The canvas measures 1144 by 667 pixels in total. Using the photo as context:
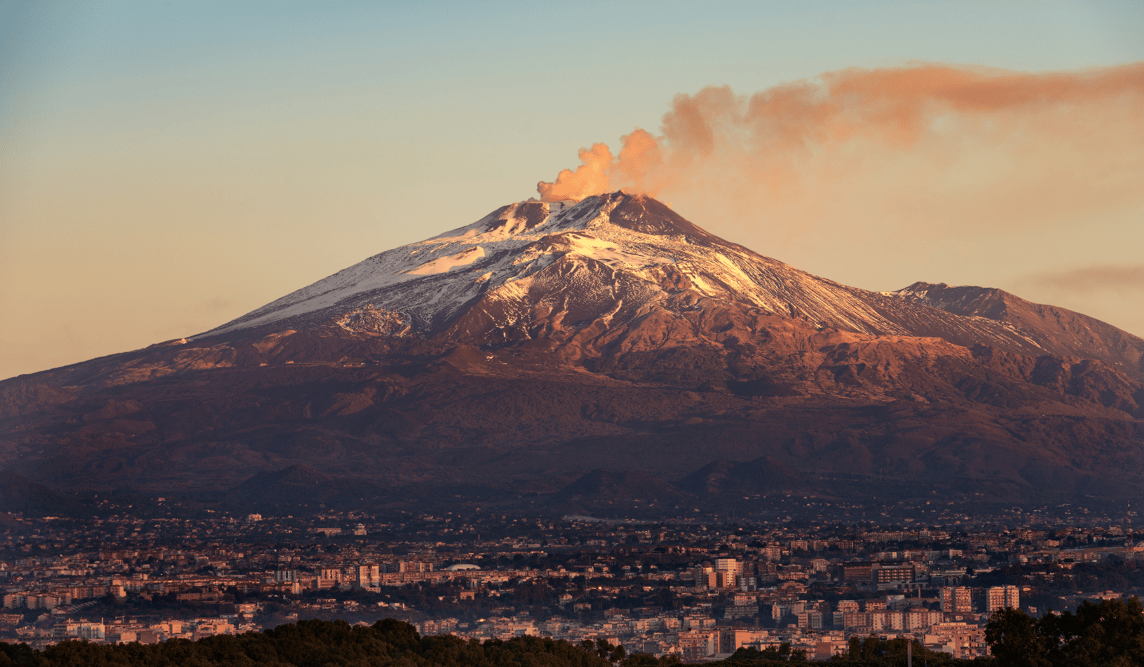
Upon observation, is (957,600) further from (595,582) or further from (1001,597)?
(595,582)

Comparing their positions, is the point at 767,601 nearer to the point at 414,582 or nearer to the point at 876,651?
the point at 414,582

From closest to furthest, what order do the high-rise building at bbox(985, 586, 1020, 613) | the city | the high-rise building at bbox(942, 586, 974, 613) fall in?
the city, the high-rise building at bbox(942, 586, 974, 613), the high-rise building at bbox(985, 586, 1020, 613)

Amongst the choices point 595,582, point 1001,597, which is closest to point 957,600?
point 1001,597

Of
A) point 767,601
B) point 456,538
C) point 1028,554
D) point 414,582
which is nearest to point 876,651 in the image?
point 767,601

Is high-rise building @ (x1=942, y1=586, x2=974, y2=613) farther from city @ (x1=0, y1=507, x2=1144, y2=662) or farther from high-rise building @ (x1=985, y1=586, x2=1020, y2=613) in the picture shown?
A: high-rise building @ (x1=985, y1=586, x2=1020, y2=613)

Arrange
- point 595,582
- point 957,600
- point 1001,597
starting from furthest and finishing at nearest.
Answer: point 595,582 → point 1001,597 → point 957,600

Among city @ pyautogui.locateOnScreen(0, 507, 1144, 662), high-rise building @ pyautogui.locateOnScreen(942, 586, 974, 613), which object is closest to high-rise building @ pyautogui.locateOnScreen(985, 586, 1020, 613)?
city @ pyautogui.locateOnScreen(0, 507, 1144, 662)

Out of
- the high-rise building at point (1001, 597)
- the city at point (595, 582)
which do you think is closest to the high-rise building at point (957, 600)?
the city at point (595, 582)

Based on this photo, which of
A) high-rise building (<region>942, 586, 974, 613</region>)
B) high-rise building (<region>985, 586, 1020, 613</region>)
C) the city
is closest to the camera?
the city

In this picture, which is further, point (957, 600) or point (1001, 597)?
point (1001, 597)

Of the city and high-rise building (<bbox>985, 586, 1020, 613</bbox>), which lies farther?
high-rise building (<bbox>985, 586, 1020, 613</bbox>)
